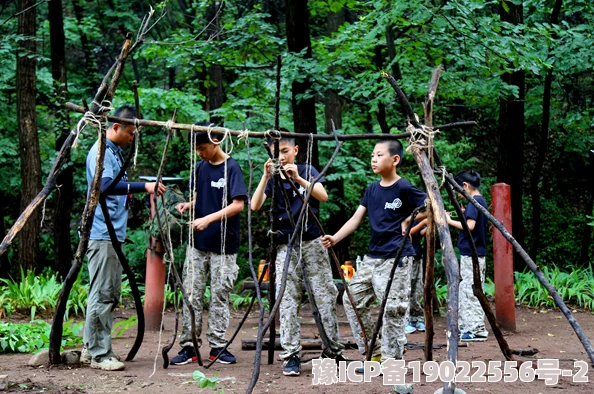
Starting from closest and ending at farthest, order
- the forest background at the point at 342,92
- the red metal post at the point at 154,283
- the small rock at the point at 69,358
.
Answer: the small rock at the point at 69,358 < the red metal post at the point at 154,283 < the forest background at the point at 342,92

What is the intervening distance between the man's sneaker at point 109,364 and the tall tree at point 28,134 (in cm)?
562

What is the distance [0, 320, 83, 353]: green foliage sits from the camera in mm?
6367

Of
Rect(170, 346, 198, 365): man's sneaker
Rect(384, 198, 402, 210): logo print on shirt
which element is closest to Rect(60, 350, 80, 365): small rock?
Rect(170, 346, 198, 365): man's sneaker

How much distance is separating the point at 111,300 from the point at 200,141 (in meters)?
1.57

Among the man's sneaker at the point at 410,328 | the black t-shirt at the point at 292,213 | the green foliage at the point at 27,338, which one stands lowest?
the man's sneaker at the point at 410,328

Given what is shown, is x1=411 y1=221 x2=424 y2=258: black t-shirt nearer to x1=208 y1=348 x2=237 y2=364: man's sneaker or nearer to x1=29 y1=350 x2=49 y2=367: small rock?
x1=208 y1=348 x2=237 y2=364: man's sneaker

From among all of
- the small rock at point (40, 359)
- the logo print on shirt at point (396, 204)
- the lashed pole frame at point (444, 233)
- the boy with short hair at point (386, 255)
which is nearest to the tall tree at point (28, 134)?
the small rock at point (40, 359)

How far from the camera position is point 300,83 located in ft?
31.6

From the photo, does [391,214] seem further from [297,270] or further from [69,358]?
[69,358]

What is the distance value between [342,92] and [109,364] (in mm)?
5471

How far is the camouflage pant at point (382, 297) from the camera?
4910 mm

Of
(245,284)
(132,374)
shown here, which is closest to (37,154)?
(245,284)

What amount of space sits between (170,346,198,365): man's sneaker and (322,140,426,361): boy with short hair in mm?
1524

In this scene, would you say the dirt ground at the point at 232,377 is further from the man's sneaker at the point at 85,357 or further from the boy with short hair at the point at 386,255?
the boy with short hair at the point at 386,255
